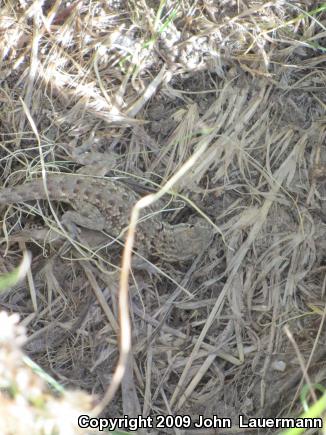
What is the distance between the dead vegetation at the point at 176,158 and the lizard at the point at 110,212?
0.33 feet

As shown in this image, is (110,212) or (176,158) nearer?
(110,212)

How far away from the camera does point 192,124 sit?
14.3 feet

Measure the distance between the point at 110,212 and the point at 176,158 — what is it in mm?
653

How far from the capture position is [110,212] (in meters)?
4.23

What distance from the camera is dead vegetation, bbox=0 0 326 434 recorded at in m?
4.12

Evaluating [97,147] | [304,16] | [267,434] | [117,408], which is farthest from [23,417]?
[304,16]

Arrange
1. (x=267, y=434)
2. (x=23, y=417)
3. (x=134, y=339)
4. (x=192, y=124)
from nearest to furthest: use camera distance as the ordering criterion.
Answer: (x=23, y=417)
(x=267, y=434)
(x=134, y=339)
(x=192, y=124)

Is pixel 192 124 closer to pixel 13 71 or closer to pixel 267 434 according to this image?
pixel 13 71

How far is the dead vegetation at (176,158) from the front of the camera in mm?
4117

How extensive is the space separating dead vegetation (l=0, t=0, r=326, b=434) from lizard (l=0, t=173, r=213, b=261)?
100 mm

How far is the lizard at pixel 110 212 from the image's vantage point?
415cm

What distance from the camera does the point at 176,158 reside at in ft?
14.3

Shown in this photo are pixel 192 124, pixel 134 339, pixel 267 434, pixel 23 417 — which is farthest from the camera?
pixel 192 124

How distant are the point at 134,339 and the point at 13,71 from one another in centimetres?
220
